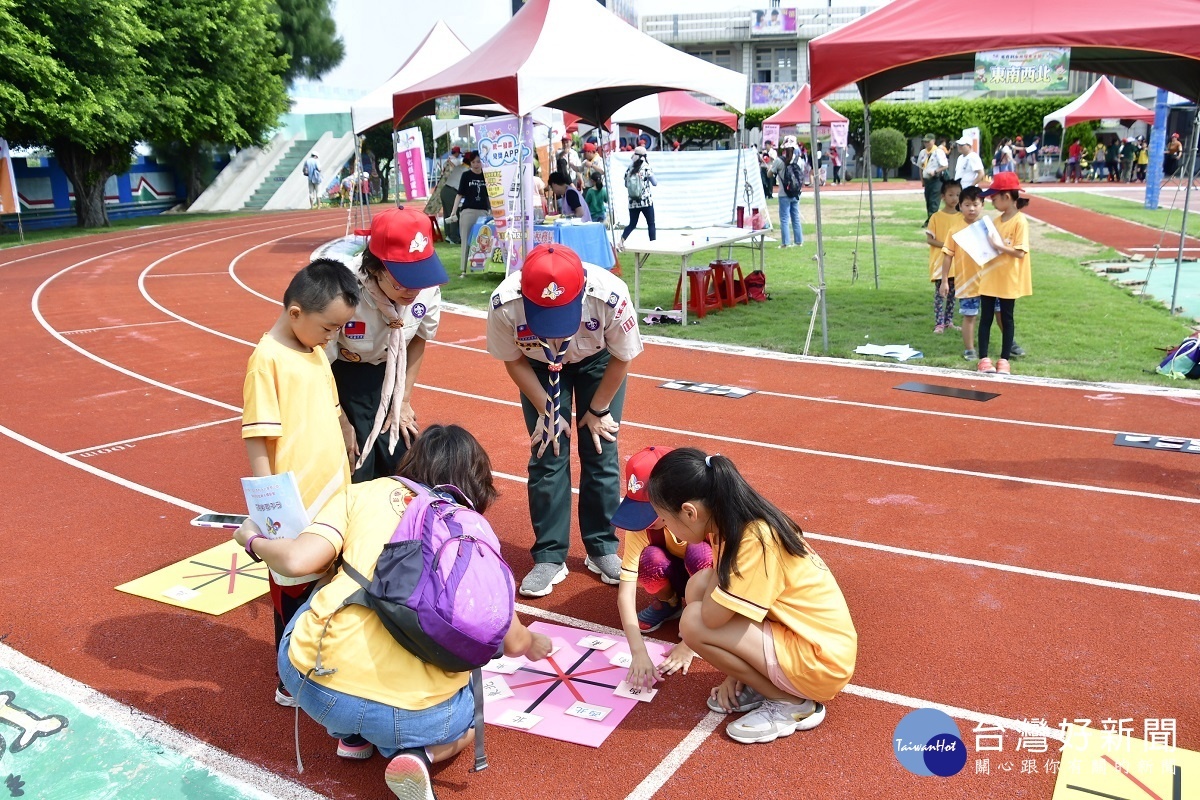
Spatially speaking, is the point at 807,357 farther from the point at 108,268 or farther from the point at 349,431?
the point at 108,268

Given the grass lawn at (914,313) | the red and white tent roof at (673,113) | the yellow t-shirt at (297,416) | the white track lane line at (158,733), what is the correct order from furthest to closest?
the red and white tent roof at (673,113), the grass lawn at (914,313), the yellow t-shirt at (297,416), the white track lane line at (158,733)

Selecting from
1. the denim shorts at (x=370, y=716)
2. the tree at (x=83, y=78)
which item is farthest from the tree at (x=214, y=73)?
the denim shorts at (x=370, y=716)

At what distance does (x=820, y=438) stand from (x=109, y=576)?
14.8 feet

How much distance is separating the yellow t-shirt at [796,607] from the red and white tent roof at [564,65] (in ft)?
27.1

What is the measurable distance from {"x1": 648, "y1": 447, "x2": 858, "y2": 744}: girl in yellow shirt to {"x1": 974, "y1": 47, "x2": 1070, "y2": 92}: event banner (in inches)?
260

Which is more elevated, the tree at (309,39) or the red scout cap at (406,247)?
the tree at (309,39)

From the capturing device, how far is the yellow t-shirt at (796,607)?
3.01m

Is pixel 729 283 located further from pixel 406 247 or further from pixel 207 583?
pixel 406 247

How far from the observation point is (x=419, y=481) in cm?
293

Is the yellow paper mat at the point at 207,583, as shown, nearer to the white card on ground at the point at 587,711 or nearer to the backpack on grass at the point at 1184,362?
the white card on ground at the point at 587,711

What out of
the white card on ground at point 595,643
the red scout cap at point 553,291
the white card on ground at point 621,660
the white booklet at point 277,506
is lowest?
the white card on ground at point 621,660

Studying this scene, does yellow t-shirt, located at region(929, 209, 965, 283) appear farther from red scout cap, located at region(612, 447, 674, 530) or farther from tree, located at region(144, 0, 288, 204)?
tree, located at region(144, 0, 288, 204)

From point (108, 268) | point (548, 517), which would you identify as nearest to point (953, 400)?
point (548, 517)

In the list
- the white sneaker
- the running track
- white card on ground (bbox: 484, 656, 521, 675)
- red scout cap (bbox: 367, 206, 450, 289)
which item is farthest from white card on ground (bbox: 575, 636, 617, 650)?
red scout cap (bbox: 367, 206, 450, 289)
